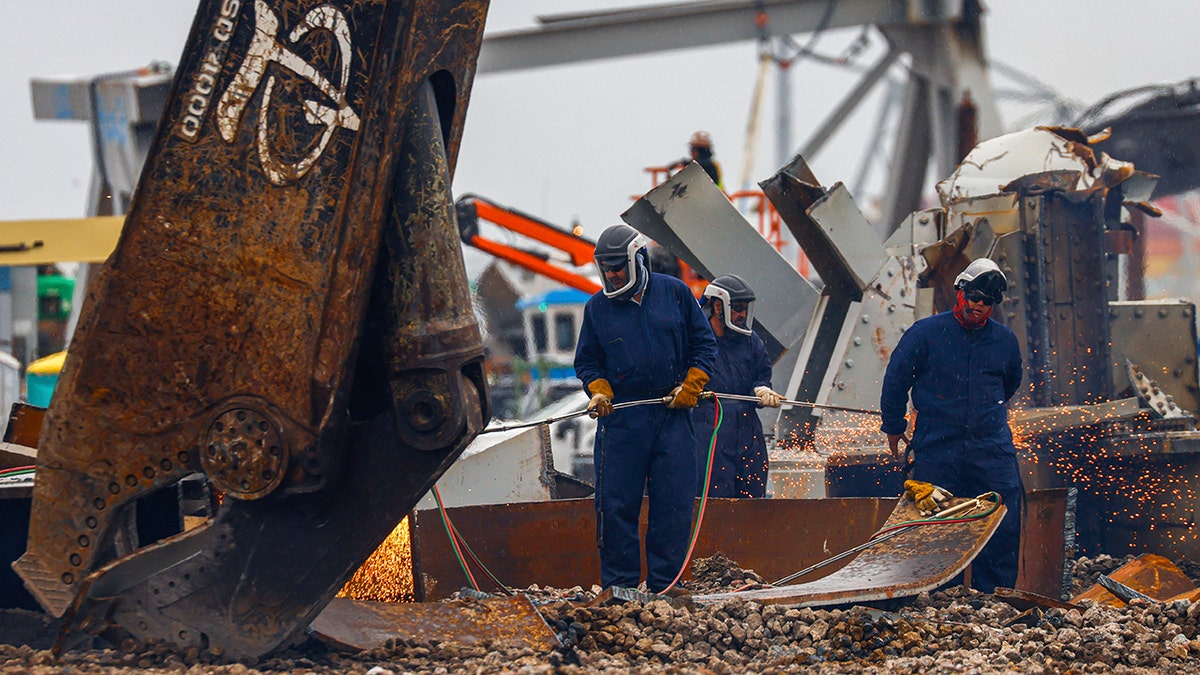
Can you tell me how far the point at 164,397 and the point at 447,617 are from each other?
137 centimetres

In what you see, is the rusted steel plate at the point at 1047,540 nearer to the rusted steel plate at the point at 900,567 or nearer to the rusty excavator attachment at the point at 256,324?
the rusted steel plate at the point at 900,567

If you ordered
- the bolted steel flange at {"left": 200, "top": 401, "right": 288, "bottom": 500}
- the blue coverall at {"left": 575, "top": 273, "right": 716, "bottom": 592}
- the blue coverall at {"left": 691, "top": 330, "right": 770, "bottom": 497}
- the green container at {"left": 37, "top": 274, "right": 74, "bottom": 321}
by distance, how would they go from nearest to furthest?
1. the bolted steel flange at {"left": 200, "top": 401, "right": 288, "bottom": 500}
2. the blue coverall at {"left": 575, "top": 273, "right": 716, "bottom": 592}
3. the blue coverall at {"left": 691, "top": 330, "right": 770, "bottom": 497}
4. the green container at {"left": 37, "top": 274, "right": 74, "bottom": 321}

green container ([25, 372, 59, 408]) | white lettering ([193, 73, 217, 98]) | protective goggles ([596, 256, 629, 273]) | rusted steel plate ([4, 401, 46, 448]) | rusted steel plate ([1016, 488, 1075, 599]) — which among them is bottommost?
rusted steel plate ([1016, 488, 1075, 599])

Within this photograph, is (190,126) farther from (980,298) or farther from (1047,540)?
(1047,540)

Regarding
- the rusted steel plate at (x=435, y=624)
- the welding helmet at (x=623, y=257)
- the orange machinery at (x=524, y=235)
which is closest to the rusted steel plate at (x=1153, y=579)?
the welding helmet at (x=623, y=257)

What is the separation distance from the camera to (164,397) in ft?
12.7

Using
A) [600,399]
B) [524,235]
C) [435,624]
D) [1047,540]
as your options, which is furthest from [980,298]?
[524,235]

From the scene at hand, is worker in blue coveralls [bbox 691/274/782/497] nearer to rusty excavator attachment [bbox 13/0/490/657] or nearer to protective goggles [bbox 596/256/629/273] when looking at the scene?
protective goggles [bbox 596/256/629/273]

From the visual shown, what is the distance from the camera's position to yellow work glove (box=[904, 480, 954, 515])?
5.89m

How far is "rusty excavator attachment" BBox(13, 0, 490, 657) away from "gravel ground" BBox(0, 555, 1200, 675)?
A: 0.23 meters

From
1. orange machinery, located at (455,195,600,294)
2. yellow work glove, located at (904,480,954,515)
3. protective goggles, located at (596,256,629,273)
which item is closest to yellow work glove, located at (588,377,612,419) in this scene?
protective goggles, located at (596,256,629,273)

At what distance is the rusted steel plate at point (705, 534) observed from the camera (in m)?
6.67

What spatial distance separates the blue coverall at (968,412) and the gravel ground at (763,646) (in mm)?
925

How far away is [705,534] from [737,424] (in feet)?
4.78
